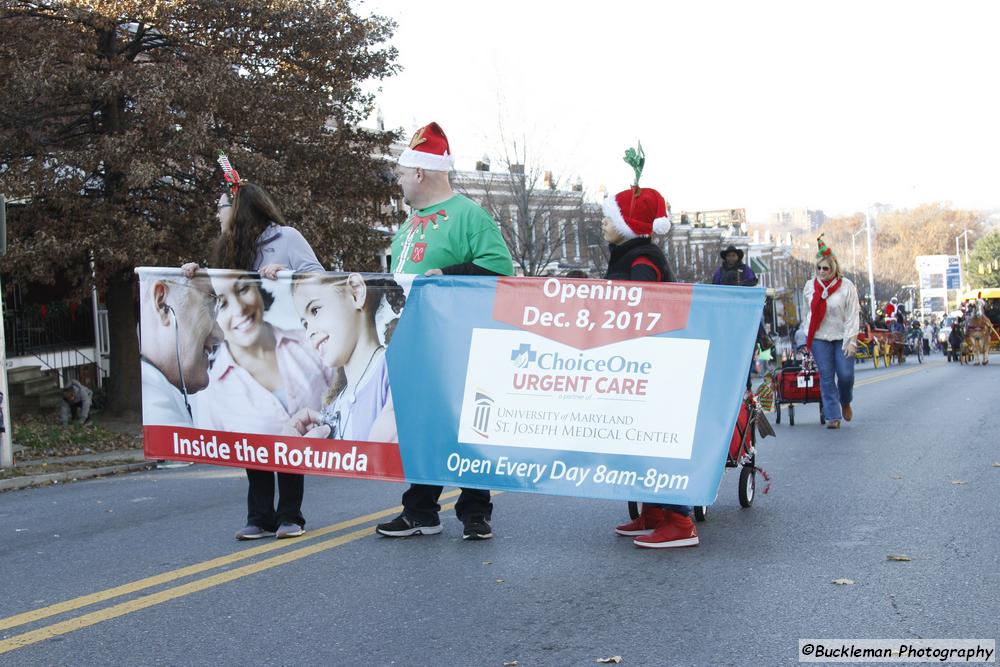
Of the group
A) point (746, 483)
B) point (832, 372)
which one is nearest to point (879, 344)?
point (832, 372)

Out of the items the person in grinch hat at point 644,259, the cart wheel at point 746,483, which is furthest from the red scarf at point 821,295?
the person in grinch hat at point 644,259

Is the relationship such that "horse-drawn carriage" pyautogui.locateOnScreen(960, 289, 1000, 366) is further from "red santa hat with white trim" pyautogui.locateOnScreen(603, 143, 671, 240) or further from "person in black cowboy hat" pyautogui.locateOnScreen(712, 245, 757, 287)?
"red santa hat with white trim" pyautogui.locateOnScreen(603, 143, 671, 240)

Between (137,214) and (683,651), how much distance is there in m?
16.4

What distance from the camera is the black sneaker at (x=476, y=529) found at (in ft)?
20.8

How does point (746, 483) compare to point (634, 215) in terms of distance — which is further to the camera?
point (746, 483)

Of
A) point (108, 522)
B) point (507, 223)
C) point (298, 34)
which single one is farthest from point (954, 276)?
point (108, 522)

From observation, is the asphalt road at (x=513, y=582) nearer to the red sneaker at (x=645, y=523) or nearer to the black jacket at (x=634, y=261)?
the red sneaker at (x=645, y=523)

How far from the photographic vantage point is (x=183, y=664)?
13.7 ft

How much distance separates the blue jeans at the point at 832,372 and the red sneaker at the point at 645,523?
7.21 meters

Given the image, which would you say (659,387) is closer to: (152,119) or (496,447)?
(496,447)

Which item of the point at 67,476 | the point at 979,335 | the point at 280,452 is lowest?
the point at 67,476

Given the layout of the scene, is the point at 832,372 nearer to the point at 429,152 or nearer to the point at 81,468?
the point at 429,152

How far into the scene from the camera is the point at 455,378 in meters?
6.02

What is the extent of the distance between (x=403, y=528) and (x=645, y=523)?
4.37ft
